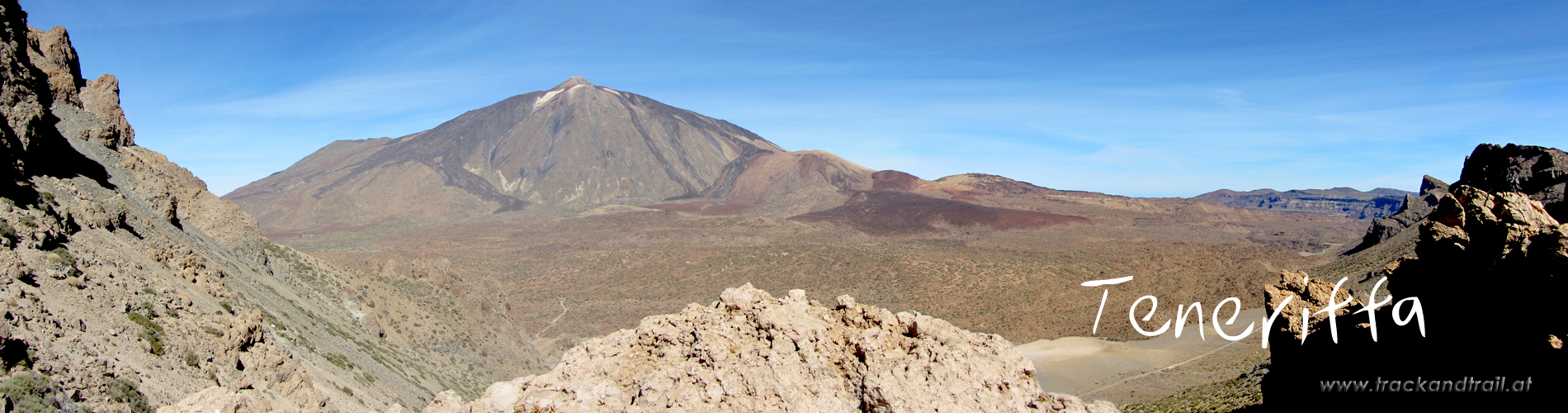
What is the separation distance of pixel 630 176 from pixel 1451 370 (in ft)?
360

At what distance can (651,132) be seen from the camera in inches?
5074

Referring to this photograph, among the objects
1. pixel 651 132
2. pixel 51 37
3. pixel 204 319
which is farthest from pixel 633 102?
pixel 204 319

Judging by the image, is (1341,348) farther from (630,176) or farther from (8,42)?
(630,176)

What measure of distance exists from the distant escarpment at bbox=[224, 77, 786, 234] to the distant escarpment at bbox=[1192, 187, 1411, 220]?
95354mm

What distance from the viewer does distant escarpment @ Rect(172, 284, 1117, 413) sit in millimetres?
4836

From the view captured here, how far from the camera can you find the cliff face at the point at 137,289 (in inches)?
261

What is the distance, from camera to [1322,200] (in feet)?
466

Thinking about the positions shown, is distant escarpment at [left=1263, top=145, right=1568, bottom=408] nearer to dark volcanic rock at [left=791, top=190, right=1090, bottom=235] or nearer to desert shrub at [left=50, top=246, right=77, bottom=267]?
desert shrub at [left=50, top=246, right=77, bottom=267]

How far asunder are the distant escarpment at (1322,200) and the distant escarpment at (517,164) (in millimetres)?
95354

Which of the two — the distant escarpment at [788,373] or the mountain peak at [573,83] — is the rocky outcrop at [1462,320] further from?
the mountain peak at [573,83]

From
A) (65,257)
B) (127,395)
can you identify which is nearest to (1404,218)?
(127,395)

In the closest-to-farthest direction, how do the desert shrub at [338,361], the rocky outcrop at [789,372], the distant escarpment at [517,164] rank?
the rocky outcrop at [789,372] < the desert shrub at [338,361] < the distant escarpment at [517,164]

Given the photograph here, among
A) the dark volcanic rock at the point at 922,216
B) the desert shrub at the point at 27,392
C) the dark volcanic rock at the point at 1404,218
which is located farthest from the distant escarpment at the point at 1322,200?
the desert shrub at the point at 27,392

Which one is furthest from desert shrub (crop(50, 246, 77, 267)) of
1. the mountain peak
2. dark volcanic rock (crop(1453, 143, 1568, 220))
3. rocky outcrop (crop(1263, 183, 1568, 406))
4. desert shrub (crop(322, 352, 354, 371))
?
the mountain peak
